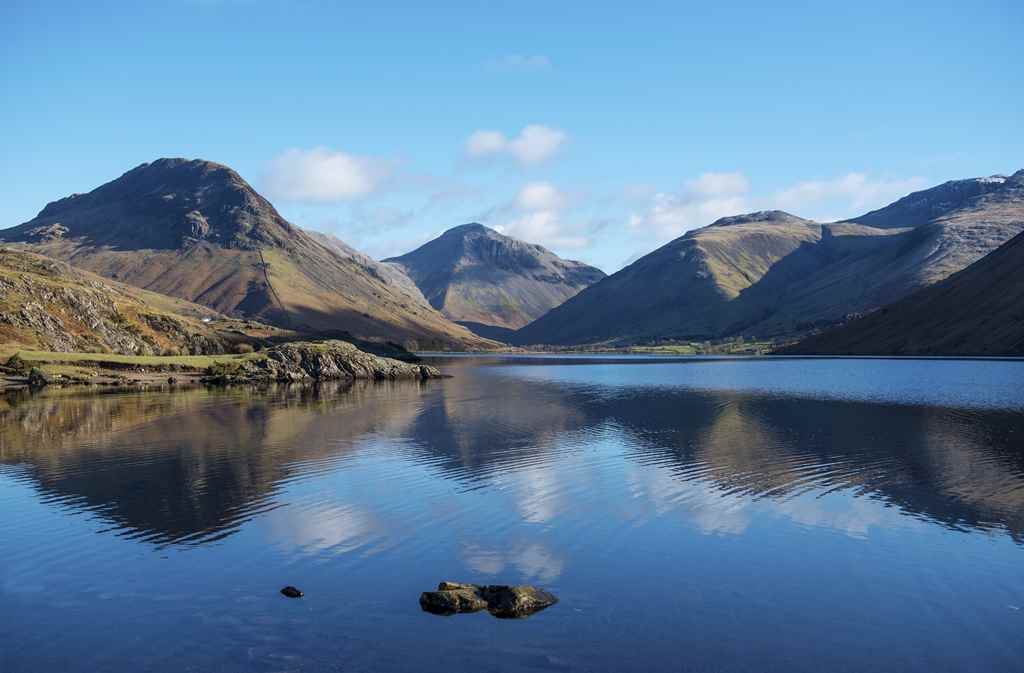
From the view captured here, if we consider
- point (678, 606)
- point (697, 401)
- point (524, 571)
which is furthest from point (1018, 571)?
point (697, 401)

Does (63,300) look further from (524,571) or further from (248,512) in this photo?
(524,571)

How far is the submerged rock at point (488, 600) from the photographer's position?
23.5 metres

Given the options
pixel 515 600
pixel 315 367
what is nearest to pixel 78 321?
pixel 315 367

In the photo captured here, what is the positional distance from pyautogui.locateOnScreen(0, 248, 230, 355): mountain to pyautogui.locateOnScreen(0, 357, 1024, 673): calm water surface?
91.3 m

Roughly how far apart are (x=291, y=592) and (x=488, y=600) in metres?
6.99

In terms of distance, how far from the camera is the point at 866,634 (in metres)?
22.1

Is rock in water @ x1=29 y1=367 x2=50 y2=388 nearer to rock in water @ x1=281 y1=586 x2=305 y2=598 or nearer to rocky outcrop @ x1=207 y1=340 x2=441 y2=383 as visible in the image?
rocky outcrop @ x1=207 y1=340 x2=441 y2=383

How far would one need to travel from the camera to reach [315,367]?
15462 centimetres

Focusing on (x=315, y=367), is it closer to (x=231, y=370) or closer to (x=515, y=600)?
(x=231, y=370)

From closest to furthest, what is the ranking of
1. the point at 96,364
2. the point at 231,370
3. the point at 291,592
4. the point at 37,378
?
the point at 291,592 < the point at 37,378 < the point at 96,364 < the point at 231,370

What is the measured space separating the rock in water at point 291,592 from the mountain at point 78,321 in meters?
143

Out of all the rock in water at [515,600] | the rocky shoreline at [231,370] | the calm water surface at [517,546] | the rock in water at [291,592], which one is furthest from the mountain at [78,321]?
the rock in water at [515,600]

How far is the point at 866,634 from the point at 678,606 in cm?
572

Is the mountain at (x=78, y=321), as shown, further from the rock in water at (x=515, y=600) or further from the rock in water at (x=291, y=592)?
the rock in water at (x=515, y=600)
